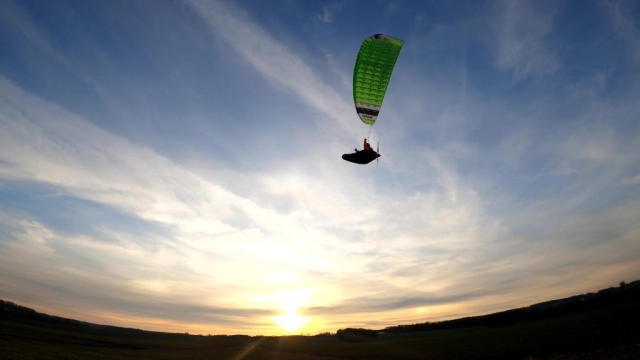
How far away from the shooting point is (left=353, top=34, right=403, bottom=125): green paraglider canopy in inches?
1008

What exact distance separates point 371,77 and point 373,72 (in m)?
0.41

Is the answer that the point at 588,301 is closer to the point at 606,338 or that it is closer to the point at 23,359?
the point at 606,338

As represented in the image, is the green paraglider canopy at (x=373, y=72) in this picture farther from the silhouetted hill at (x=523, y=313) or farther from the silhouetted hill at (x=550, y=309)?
the silhouetted hill at (x=523, y=313)

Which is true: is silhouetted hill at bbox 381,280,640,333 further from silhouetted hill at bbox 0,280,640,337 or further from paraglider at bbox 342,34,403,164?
paraglider at bbox 342,34,403,164

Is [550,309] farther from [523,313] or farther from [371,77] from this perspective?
[371,77]

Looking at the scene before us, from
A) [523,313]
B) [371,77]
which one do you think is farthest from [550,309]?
[371,77]

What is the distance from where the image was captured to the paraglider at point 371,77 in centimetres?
2565

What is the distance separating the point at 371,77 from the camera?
26.8 metres

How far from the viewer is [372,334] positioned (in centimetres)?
11500

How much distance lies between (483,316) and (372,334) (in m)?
36.7

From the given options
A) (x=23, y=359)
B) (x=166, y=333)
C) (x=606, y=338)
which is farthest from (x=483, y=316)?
(x=166, y=333)

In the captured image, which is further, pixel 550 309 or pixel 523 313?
pixel 523 313

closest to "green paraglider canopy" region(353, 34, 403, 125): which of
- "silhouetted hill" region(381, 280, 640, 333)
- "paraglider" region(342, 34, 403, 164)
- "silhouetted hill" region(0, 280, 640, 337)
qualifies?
"paraglider" region(342, 34, 403, 164)

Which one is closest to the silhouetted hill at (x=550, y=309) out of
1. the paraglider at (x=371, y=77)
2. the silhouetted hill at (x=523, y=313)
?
the silhouetted hill at (x=523, y=313)
